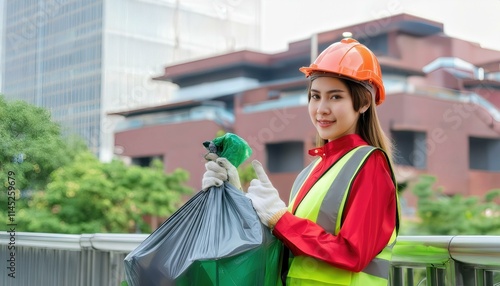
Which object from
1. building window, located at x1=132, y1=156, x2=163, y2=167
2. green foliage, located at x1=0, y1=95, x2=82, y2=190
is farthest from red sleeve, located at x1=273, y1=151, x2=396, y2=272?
building window, located at x1=132, y1=156, x2=163, y2=167

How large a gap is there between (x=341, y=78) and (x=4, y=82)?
3.24ft

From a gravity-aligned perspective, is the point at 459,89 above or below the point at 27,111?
above

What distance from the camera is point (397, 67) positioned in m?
24.4

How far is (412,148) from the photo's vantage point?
2381 centimetres

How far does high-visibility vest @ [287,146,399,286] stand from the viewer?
1.32 meters

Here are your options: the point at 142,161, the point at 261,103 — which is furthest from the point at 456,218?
the point at 142,161

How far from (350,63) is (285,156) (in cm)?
2389

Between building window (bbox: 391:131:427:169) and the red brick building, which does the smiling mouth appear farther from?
building window (bbox: 391:131:427:169)

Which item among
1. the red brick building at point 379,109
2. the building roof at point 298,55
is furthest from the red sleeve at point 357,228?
the building roof at point 298,55

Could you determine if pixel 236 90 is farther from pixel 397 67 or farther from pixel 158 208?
pixel 158 208

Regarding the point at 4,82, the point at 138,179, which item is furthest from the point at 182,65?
the point at 4,82

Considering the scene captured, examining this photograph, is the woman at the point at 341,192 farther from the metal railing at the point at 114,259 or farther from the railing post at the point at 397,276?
the railing post at the point at 397,276

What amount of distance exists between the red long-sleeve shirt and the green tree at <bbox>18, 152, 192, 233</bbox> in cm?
1392

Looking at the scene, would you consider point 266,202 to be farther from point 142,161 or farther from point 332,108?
point 142,161
